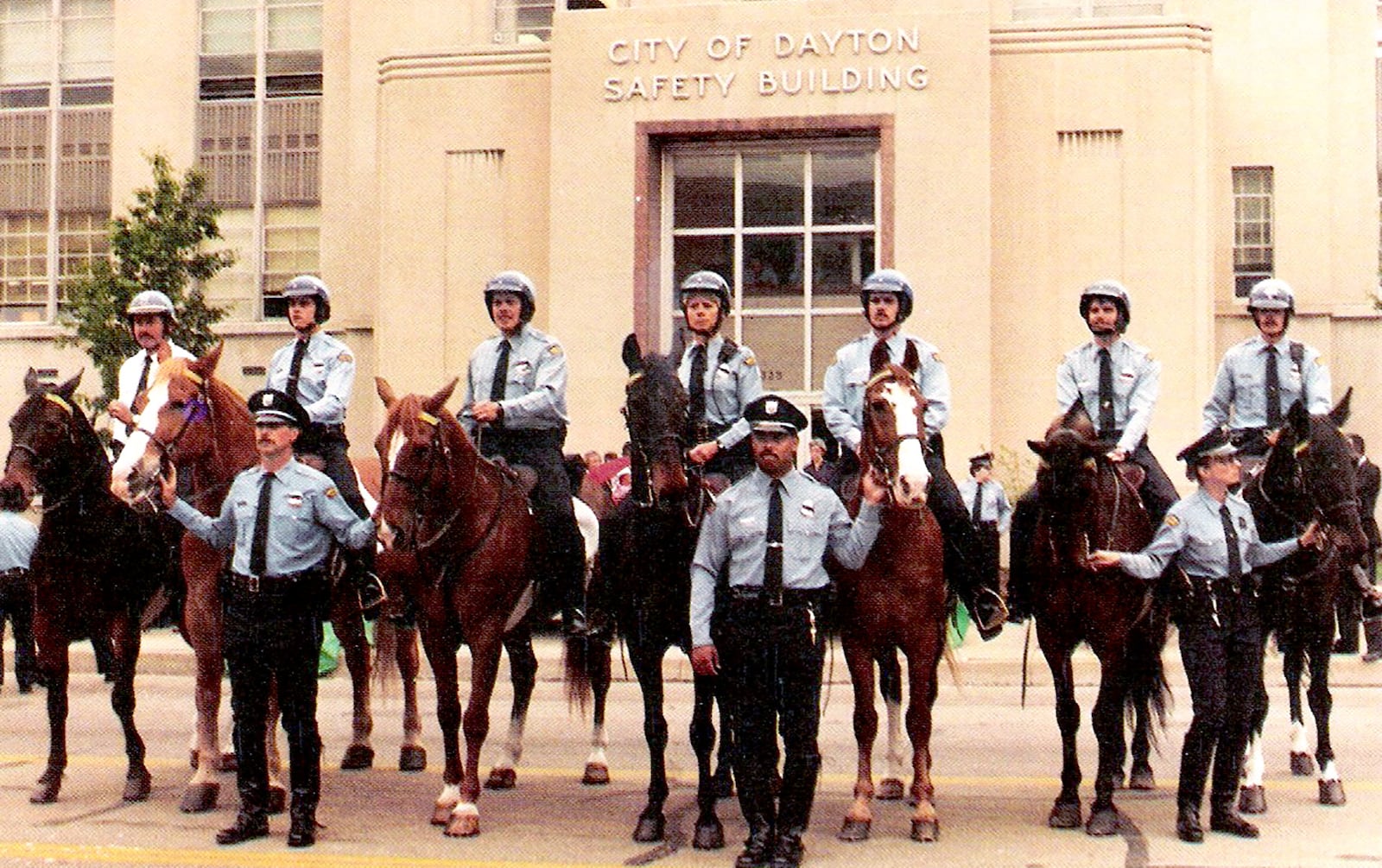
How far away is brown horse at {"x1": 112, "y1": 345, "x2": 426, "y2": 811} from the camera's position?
10383mm

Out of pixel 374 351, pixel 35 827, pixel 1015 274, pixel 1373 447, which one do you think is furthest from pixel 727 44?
pixel 35 827

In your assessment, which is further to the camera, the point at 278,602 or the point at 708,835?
the point at 278,602

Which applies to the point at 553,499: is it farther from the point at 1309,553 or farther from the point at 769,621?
the point at 1309,553

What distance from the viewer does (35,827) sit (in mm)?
10430

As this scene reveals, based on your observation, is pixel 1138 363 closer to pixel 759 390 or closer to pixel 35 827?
pixel 759 390

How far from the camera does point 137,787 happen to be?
11.3 m

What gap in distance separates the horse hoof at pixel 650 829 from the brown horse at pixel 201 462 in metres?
2.33

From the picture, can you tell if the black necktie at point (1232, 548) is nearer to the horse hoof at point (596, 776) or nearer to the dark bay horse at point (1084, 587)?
the dark bay horse at point (1084, 587)

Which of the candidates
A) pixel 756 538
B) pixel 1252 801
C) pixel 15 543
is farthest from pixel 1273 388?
pixel 15 543

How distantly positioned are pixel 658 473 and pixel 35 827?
4.17m

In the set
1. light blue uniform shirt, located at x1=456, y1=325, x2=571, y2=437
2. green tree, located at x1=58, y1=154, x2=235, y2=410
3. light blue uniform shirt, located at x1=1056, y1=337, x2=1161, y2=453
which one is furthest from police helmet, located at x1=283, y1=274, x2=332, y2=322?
green tree, located at x1=58, y1=154, x2=235, y2=410

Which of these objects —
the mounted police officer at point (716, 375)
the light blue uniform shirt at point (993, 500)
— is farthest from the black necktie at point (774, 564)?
the light blue uniform shirt at point (993, 500)

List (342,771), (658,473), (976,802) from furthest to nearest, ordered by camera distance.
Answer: (342,771) < (976,802) < (658,473)

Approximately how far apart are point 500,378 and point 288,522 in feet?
6.45
